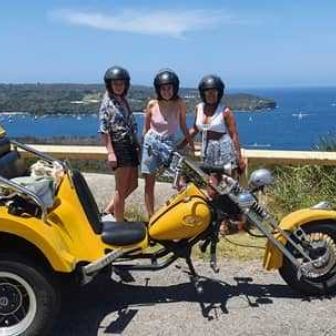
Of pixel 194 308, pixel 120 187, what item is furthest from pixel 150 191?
pixel 194 308

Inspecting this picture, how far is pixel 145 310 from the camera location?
5.29 m

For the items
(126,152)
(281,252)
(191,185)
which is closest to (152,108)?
(126,152)

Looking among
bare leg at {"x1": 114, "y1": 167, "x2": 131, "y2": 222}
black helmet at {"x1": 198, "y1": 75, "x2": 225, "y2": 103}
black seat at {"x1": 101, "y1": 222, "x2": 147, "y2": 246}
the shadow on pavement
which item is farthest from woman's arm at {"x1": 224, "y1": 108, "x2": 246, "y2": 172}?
black seat at {"x1": 101, "y1": 222, "x2": 147, "y2": 246}

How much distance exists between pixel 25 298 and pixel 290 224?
197 cm

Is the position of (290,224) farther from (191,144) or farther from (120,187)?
(120,187)

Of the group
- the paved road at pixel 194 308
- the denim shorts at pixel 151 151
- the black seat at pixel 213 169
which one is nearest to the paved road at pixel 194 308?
the paved road at pixel 194 308

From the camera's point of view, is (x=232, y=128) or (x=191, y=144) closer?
(x=232, y=128)

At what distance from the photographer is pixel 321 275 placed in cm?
536

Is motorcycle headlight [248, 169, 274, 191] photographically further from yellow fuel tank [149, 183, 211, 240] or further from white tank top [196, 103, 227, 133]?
white tank top [196, 103, 227, 133]

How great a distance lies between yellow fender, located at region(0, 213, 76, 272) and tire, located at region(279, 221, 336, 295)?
1694mm

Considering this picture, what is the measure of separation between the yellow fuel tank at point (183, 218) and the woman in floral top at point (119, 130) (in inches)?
71.3

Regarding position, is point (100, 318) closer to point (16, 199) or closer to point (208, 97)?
point (16, 199)

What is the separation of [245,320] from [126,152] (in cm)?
250

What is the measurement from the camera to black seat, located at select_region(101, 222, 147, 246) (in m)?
5.18
